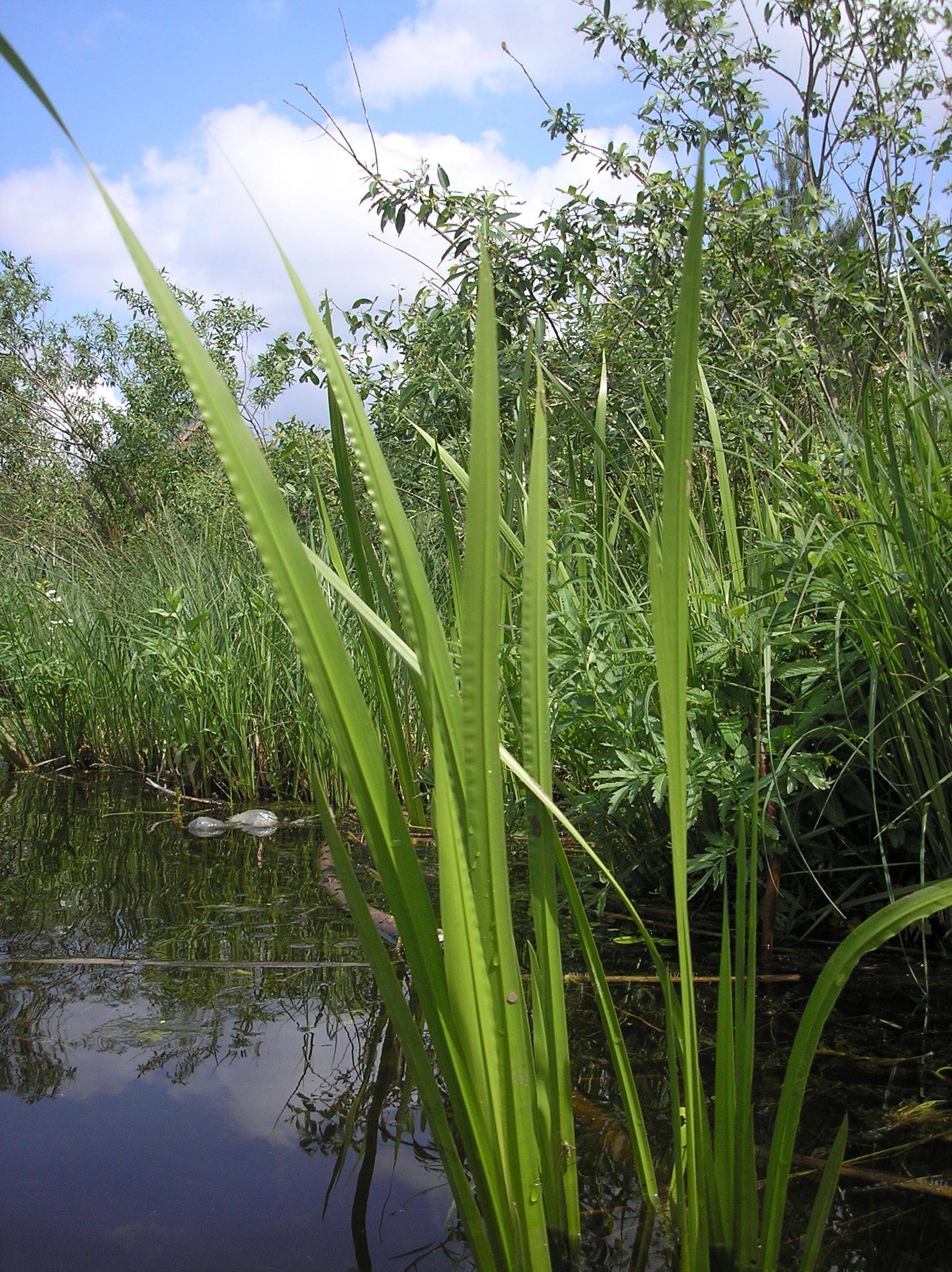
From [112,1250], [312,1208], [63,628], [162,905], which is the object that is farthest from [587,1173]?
[63,628]

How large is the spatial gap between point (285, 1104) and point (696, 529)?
1585mm

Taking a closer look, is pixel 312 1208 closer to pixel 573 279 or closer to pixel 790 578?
pixel 790 578

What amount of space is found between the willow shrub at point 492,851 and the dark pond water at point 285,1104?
21cm

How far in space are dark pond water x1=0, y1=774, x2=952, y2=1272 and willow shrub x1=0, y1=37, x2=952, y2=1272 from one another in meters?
0.21

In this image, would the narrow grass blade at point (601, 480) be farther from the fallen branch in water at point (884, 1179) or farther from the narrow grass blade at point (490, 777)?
the fallen branch in water at point (884, 1179)

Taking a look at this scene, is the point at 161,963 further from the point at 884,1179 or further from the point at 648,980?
the point at 884,1179

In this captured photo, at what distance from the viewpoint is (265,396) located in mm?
12156

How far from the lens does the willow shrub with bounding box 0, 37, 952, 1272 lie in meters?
0.63

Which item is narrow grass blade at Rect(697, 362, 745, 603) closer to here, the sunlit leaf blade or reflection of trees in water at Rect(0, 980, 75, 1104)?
the sunlit leaf blade

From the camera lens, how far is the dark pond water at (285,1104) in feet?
3.12

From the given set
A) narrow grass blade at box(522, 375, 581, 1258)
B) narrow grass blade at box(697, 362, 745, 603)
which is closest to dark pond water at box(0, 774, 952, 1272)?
narrow grass blade at box(522, 375, 581, 1258)

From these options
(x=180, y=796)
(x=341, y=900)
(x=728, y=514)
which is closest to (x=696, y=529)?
(x=728, y=514)

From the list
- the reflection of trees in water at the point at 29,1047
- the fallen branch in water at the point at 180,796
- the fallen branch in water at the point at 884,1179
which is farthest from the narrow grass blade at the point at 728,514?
the fallen branch in water at the point at 180,796

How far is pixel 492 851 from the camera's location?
70 centimetres
